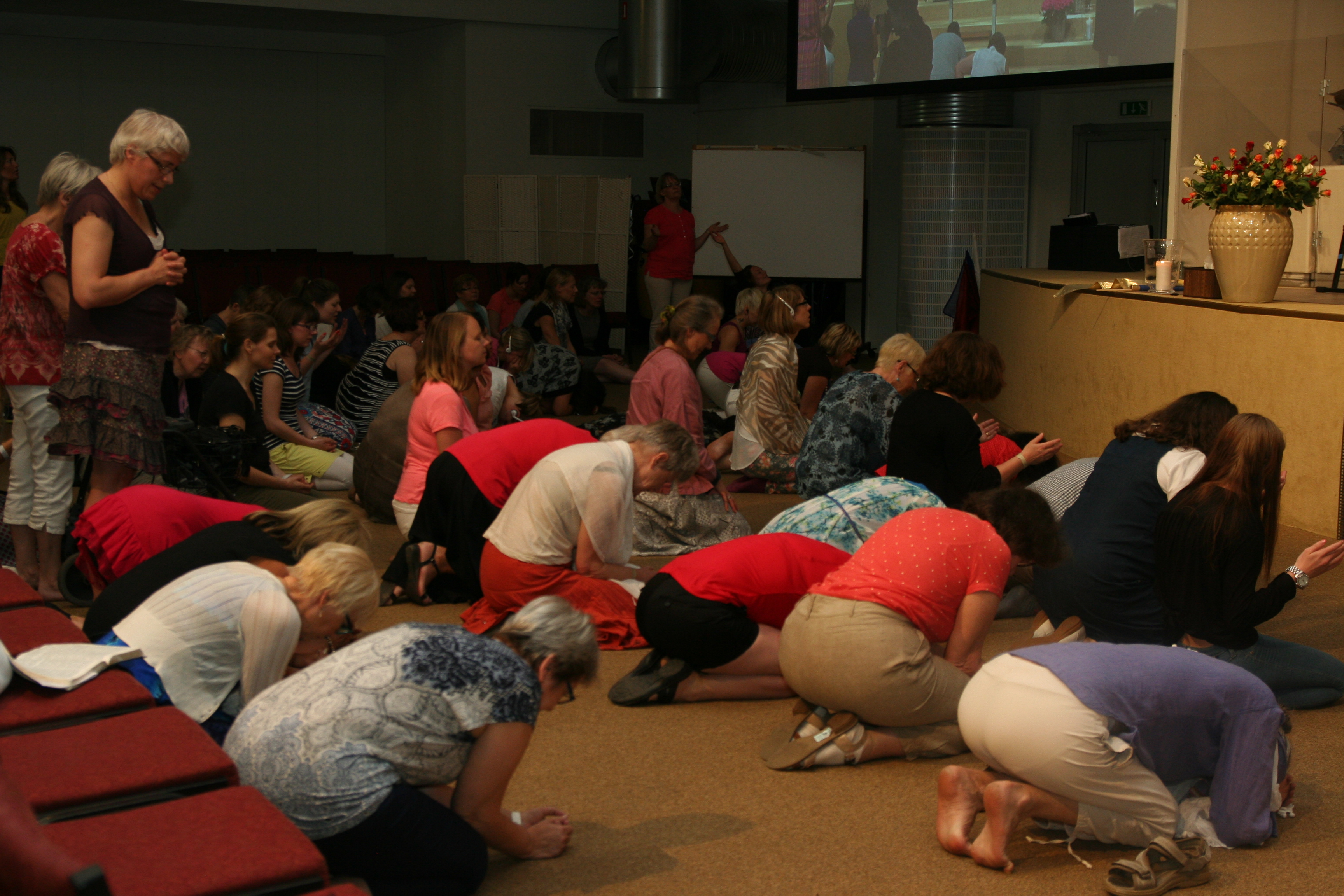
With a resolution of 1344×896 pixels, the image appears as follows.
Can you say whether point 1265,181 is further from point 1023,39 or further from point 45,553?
point 45,553

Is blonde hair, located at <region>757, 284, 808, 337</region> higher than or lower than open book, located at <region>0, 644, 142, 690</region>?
higher

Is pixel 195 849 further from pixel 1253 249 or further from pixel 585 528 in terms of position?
pixel 1253 249

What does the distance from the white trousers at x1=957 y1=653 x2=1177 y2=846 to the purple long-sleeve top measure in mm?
31

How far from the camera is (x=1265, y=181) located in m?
5.70

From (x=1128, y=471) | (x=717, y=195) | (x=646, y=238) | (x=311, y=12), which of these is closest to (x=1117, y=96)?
(x=717, y=195)

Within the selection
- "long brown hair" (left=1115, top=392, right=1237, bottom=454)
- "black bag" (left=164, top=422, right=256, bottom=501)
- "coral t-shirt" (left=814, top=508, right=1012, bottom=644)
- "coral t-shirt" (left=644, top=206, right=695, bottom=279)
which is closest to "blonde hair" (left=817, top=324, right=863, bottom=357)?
"long brown hair" (left=1115, top=392, right=1237, bottom=454)

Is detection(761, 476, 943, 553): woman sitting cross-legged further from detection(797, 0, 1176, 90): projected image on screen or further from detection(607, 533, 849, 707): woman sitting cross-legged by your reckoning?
detection(797, 0, 1176, 90): projected image on screen

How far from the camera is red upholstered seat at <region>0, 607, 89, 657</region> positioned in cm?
243

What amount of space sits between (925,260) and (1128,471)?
7525 mm

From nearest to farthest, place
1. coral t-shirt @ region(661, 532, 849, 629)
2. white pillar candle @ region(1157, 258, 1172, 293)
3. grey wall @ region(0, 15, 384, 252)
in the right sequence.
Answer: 1. coral t-shirt @ region(661, 532, 849, 629)
2. white pillar candle @ region(1157, 258, 1172, 293)
3. grey wall @ region(0, 15, 384, 252)

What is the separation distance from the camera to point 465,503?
4.16 meters

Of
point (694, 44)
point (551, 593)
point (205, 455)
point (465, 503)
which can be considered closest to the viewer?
point (551, 593)

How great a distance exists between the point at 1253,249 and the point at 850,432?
2.24 metres

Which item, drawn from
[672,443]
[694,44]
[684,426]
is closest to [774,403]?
[684,426]
